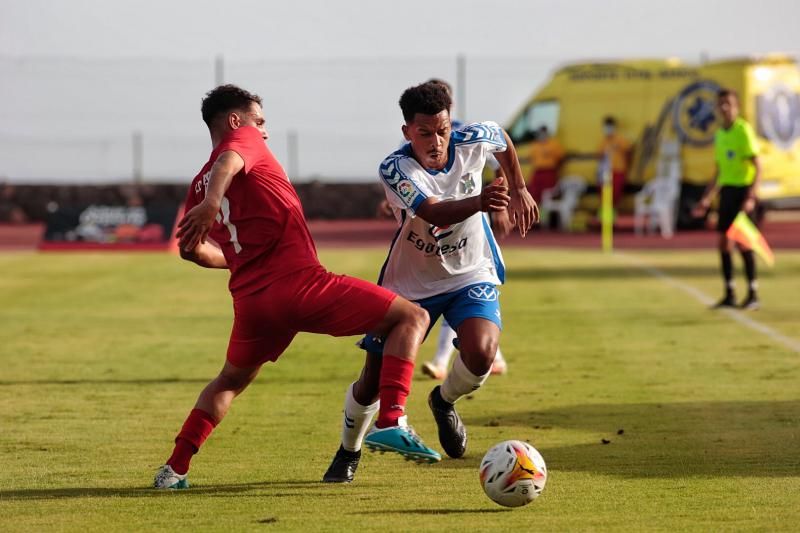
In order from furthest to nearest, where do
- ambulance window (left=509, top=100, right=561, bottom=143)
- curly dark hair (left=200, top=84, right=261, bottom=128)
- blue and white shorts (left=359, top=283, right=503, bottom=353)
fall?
ambulance window (left=509, top=100, right=561, bottom=143) < blue and white shorts (left=359, top=283, right=503, bottom=353) < curly dark hair (left=200, top=84, right=261, bottom=128)

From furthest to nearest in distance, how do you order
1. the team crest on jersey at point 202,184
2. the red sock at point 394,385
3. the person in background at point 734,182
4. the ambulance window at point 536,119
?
the ambulance window at point 536,119 < the person in background at point 734,182 < the team crest on jersey at point 202,184 < the red sock at point 394,385

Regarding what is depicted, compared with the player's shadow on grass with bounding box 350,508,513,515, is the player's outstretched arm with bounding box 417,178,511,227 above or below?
above

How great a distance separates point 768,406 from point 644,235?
21822mm

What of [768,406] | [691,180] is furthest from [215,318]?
[691,180]

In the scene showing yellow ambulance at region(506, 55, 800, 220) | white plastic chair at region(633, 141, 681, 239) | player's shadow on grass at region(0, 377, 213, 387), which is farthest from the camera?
white plastic chair at region(633, 141, 681, 239)

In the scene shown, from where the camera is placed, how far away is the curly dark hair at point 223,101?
6441mm

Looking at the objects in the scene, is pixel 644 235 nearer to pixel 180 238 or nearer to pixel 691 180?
pixel 691 180

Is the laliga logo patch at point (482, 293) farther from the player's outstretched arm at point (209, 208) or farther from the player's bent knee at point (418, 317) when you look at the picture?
the player's outstretched arm at point (209, 208)

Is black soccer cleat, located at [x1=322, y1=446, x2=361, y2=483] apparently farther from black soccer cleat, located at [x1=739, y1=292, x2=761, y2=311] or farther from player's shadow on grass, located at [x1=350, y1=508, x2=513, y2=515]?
black soccer cleat, located at [x1=739, y1=292, x2=761, y2=311]

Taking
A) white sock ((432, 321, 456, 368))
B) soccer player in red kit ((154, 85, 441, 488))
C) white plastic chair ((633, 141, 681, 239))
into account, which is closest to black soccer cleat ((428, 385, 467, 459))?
soccer player in red kit ((154, 85, 441, 488))

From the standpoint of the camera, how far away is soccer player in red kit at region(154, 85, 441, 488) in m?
6.17

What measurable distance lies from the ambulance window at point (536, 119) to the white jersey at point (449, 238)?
2392cm

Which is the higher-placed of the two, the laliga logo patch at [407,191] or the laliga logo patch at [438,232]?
the laliga logo patch at [407,191]

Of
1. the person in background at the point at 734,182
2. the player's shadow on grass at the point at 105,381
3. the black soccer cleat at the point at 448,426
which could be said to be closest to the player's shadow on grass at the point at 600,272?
the person in background at the point at 734,182
